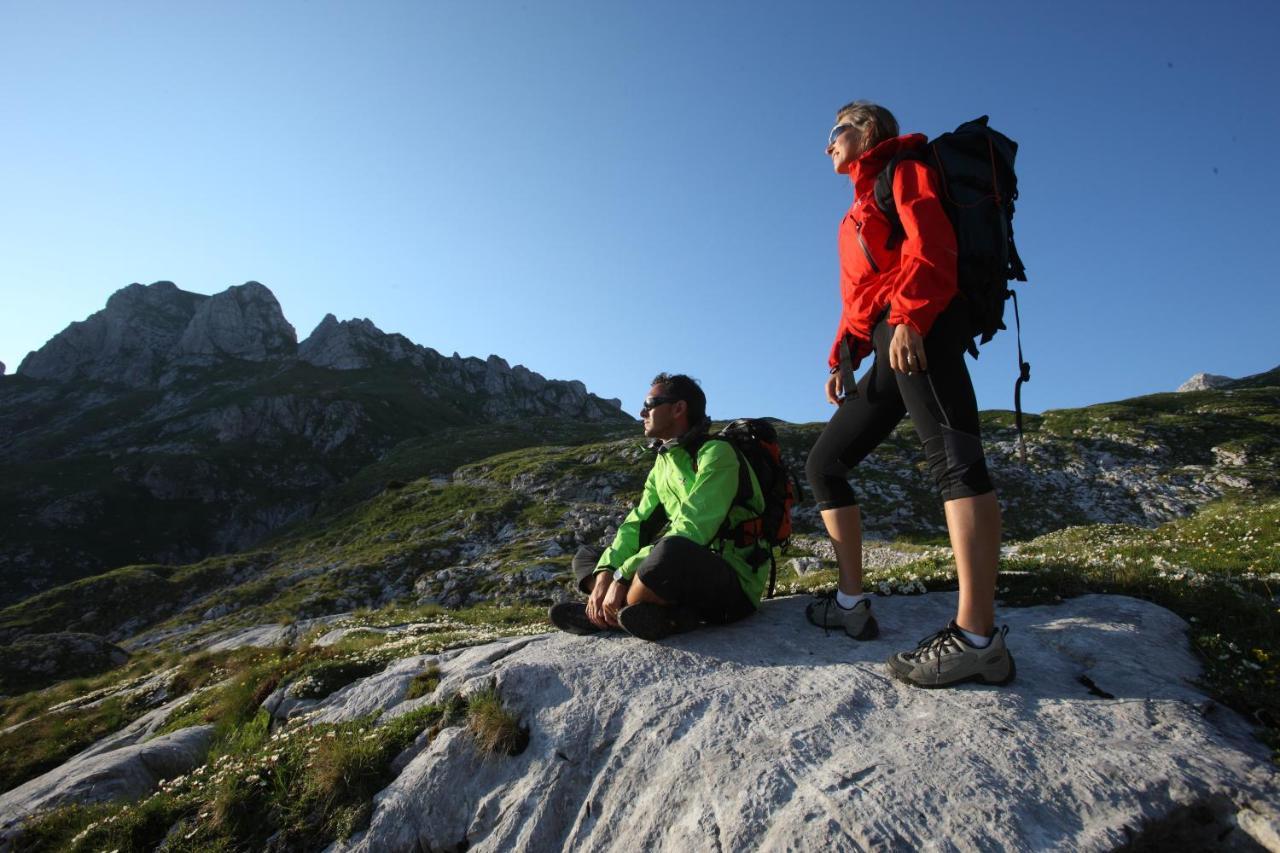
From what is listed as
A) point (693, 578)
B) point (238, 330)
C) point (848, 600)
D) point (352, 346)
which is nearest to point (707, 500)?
point (693, 578)

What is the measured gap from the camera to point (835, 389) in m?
6.95

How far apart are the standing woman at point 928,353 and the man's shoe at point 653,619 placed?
2.10 meters

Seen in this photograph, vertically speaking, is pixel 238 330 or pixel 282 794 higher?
pixel 238 330

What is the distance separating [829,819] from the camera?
3.78 meters

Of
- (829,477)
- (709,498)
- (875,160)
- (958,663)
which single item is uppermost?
(875,160)

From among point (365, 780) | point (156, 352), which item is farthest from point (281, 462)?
point (365, 780)

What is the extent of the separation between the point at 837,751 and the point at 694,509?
2587 mm

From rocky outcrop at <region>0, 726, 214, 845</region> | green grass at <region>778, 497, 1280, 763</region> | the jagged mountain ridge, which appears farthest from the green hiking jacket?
the jagged mountain ridge

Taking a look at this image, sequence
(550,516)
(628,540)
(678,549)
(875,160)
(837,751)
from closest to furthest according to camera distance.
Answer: (837,751) < (875,160) < (678,549) < (628,540) < (550,516)

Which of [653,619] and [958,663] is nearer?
[958,663]

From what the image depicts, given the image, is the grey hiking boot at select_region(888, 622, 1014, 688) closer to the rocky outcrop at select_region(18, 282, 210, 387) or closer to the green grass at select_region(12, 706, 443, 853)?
the green grass at select_region(12, 706, 443, 853)

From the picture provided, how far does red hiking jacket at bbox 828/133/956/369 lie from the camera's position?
481cm

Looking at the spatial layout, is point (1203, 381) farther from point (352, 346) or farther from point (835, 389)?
point (352, 346)

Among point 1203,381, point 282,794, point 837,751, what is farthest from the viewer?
point 1203,381
